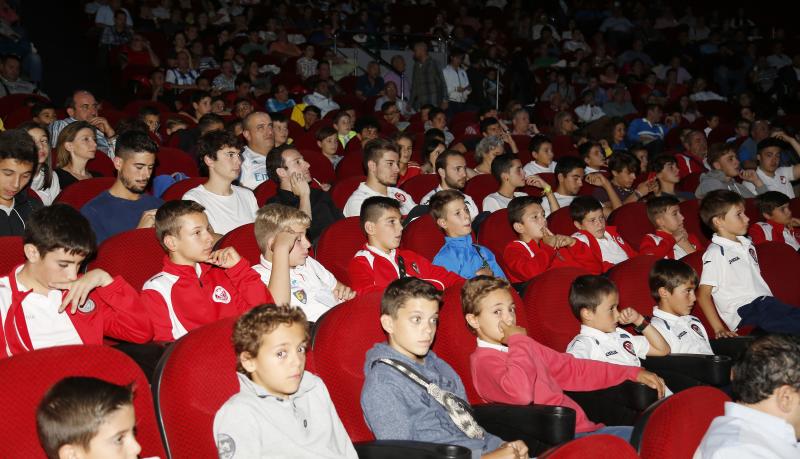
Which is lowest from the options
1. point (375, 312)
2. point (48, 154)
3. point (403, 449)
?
point (403, 449)

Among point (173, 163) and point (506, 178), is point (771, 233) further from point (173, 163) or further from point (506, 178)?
point (173, 163)

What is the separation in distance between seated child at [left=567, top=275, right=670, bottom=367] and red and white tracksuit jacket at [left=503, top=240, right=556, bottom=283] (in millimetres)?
884

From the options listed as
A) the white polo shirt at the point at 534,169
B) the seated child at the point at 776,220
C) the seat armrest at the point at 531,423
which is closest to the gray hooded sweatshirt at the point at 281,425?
the seat armrest at the point at 531,423

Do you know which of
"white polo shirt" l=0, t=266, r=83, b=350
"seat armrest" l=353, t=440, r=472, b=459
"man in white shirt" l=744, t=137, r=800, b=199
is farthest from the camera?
"man in white shirt" l=744, t=137, r=800, b=199

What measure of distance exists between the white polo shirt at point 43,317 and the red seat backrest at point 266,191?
2333 mm

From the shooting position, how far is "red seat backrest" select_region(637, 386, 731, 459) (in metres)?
2.24

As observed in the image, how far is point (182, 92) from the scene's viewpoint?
9172 millimetres

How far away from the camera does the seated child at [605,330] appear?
10.8ft

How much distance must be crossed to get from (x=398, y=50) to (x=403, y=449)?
34.2 ft

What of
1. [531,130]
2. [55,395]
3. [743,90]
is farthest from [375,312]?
[743,90]

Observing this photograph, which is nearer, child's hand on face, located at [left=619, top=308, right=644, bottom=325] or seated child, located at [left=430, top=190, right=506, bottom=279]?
child's hand on face, located at [left=619, top=308, right=644, bottom=325]

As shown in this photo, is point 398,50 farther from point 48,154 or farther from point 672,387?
point 672,387

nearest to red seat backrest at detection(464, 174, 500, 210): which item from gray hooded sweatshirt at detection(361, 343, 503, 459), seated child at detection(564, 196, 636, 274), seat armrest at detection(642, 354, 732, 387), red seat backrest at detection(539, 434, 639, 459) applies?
seated child at detection(564, 196, 636, 274)

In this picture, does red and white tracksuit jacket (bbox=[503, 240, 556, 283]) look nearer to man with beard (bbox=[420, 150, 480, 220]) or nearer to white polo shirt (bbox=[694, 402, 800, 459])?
man with beard (bbox=[420, 150, 480, 220])
